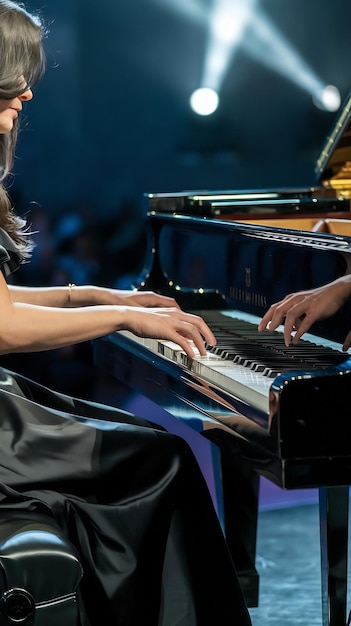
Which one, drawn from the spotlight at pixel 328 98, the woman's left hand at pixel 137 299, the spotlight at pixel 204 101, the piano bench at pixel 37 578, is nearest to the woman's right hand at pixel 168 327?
the woman's left hand at pixel 137 299

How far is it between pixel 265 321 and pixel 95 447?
501 millimetres

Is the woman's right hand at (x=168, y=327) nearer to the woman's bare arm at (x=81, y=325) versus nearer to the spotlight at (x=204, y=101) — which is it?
the woman's bare arm at (x=81, y=325)

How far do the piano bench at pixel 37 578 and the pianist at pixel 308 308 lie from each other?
70 centimetres

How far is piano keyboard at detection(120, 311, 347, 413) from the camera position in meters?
1.87

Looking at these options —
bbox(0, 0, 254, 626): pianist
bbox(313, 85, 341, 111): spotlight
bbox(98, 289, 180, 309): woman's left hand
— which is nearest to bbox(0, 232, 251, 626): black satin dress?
bbox(0, 0, 254, 626): pianist

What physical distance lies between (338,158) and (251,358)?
4.08 feet

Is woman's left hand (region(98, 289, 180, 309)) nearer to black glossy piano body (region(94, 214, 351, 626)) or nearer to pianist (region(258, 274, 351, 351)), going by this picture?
black glossy piano body (region(94, 214, 351, 626))

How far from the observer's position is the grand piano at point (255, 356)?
169 centimetres

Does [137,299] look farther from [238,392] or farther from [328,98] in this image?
[328,98]

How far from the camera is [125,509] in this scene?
1.86 m

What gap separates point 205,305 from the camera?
276 centimetres

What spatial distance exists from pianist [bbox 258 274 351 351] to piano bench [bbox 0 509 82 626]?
70cm

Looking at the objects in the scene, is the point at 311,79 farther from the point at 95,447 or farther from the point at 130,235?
the point at 95,447

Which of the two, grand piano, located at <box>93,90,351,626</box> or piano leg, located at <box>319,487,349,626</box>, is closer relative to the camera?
grand piano, located at <box>93,90,351,626</box>
